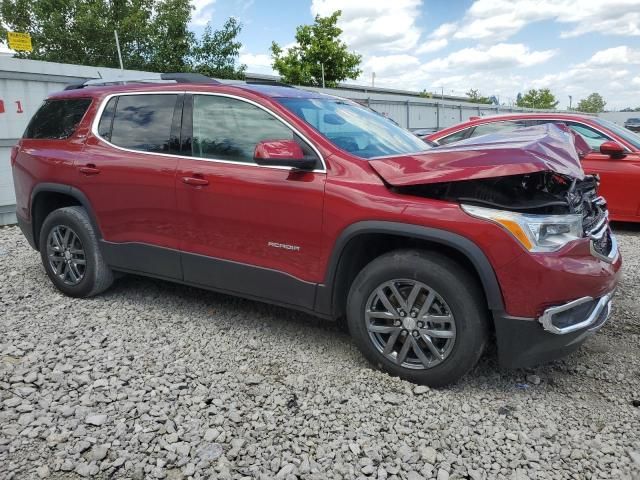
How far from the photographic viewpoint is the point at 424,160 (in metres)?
2.73

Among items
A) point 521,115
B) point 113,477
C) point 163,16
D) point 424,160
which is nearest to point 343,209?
point 424,160

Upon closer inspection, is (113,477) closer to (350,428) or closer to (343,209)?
(350,428)

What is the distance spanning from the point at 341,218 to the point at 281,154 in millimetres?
508

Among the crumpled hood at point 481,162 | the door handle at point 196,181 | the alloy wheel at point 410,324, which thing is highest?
the crumpled hood at point 481,162

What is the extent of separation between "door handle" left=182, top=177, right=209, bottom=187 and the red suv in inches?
0.6

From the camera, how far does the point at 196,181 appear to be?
3422mm

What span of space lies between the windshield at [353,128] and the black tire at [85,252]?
2019mm

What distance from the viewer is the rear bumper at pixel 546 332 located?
255 cm

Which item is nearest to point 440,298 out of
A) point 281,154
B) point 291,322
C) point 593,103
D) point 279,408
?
point 279,408

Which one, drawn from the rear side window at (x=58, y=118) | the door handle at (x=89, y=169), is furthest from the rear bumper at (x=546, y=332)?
the rear side window at (x=58, y=118)

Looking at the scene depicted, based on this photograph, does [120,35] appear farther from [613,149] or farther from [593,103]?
[593,103]

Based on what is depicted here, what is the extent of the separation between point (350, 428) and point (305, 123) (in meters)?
1.82

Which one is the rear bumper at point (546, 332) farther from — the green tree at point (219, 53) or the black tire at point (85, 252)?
the green tree at point (219, 53)

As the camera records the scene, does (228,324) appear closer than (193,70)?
Yes
